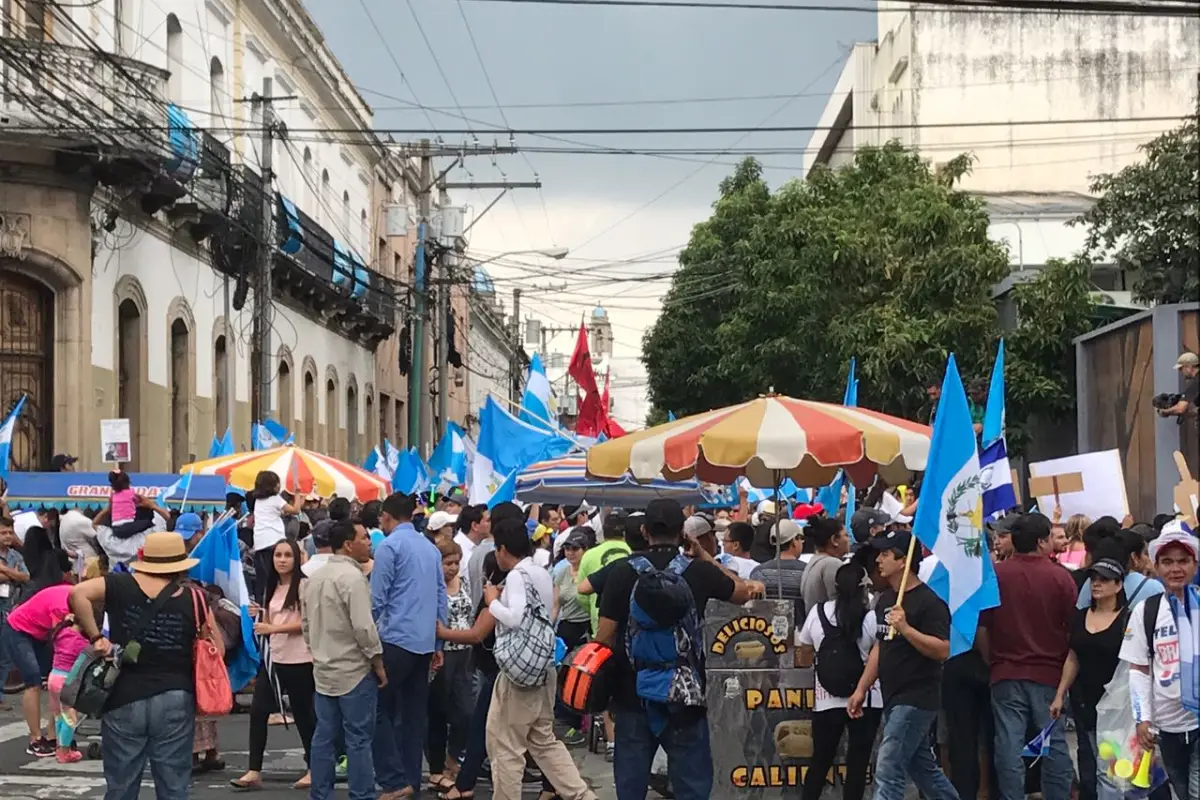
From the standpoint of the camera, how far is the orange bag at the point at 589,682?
802 centimetres

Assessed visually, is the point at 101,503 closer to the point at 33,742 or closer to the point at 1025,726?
the point at 33,742

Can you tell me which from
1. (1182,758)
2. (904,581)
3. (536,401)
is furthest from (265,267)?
(1182,758)

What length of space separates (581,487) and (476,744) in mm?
7111

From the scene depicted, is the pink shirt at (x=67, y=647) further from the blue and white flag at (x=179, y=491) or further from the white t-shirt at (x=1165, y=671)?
the white t-shirt at (x=1165, y=671)

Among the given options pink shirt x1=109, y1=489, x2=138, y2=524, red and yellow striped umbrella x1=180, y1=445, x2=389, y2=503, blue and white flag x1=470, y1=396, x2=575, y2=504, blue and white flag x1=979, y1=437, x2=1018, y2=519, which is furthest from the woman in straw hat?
blue and white flag x1=470, y1=396, x2=575, y2=504

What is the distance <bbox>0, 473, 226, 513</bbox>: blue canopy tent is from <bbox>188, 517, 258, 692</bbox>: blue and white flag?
4.39 meters

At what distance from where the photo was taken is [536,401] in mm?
20406

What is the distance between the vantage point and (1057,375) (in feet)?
89.0

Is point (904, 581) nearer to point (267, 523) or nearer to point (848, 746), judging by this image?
point (848, 746)

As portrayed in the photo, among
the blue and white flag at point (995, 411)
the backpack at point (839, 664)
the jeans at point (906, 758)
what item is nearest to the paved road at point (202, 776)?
the backpack at point (839, 664)

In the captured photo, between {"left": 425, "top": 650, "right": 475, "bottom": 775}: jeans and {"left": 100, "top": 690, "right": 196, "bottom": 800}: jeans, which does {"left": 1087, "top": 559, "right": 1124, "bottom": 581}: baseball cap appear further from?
{"left": 100, "top": 690, "right": 196, "bottom": 800}: jeans

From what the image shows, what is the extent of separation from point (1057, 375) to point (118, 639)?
71.9 feet

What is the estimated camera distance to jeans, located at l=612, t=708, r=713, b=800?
8.14 meters

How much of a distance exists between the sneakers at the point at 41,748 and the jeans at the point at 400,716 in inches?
124
